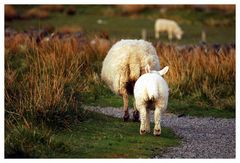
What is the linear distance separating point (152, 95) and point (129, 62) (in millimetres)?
1848

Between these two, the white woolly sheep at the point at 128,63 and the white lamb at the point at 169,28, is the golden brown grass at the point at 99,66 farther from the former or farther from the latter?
the white lamb at the point at 169,28

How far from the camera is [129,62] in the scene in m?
12.6

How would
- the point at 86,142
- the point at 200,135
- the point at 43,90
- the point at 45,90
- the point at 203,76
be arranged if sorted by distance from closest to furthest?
the point at 86,142, the point at 43,90, the point at 45,90, the point at 200,135, the point at 203,76

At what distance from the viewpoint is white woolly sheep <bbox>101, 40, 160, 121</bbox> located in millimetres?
12570

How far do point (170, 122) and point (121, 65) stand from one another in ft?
6.74

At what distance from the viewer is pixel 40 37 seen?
21234 mm

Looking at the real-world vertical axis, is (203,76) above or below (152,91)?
below

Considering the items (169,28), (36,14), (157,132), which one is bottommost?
(157,132)

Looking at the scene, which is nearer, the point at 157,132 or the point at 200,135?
the point at 157,132

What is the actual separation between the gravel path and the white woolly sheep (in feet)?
3.92

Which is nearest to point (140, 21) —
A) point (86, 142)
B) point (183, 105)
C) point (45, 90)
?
point (183, 105)

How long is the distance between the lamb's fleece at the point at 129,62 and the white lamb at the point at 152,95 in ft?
3.82

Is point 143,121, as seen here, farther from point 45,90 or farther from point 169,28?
point 169,28
